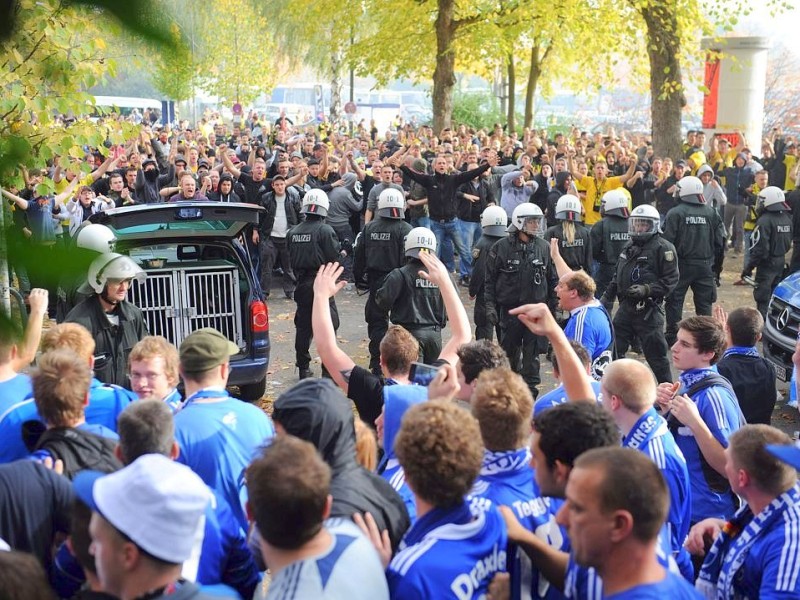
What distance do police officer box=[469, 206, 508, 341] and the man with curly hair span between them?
23.2 ft

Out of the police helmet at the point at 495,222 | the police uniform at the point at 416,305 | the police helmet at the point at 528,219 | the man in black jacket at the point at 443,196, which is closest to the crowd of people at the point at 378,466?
the police uniform at the point at 416,305

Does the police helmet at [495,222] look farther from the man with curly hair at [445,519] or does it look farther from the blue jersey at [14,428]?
the man with curly hair at [445,519]

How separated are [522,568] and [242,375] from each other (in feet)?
18.7

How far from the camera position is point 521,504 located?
11.5 ft

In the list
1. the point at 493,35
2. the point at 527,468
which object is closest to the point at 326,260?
the point at 527,468

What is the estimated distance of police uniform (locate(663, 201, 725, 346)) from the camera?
1156cm

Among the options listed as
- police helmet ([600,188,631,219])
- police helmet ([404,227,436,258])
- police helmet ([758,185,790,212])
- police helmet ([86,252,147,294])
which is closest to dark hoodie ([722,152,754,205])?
police helmet ([758,185,790,212])

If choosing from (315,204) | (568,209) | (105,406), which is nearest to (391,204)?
(315,204)

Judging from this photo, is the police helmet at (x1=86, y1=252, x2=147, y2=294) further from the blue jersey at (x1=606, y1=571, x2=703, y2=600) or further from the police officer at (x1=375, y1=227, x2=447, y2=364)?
the police officer at (x1=375, y1=227, x2=447, y2=364)

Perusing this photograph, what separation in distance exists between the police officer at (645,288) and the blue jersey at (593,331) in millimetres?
2170

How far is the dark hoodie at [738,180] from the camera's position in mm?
17766

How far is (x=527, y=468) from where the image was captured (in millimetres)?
3713

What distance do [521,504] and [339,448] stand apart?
0.70 meters

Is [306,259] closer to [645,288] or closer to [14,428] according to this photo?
[645,288]
